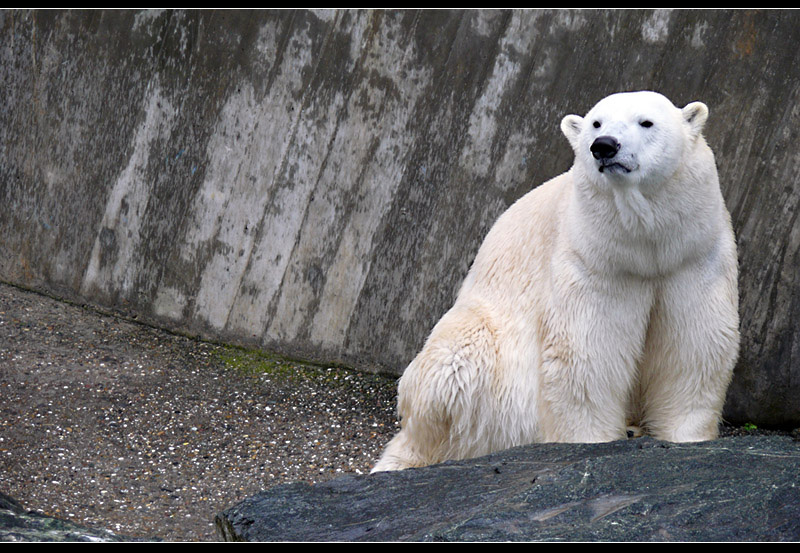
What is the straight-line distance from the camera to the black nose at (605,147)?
318 centimetres

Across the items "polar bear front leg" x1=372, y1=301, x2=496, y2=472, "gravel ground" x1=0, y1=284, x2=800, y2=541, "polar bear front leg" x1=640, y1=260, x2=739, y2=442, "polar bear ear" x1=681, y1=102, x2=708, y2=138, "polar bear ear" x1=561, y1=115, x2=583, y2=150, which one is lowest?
"gravel ground" x1=0, y1=284, x2=800, y2=541

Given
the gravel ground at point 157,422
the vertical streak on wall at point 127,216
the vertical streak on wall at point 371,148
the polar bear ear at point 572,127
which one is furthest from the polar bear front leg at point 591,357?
the vertical streak on wall at point 127,216

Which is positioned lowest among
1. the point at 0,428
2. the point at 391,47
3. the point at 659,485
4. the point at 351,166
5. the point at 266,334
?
the point at 0,428

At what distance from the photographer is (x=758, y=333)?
14.8 feet

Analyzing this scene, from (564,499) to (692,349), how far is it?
1201mm

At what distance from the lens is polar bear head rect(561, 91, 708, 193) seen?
321 cm

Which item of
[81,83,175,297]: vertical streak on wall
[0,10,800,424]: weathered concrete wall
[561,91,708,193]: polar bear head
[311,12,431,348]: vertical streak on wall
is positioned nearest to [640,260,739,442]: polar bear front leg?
[561,91,708,193]: polar bear head

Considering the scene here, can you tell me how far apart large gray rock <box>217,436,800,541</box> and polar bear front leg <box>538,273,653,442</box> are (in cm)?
53

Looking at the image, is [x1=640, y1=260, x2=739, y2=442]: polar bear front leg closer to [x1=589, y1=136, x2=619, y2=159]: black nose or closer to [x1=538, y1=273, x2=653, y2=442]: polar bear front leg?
[x1=538, y1=273, x2=653, y2=442]: polar bear front leg

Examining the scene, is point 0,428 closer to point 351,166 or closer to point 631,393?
point 351,166

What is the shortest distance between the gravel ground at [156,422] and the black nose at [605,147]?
204 cm

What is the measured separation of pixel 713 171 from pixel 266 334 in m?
2.98

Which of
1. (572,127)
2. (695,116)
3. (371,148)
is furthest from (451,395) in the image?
(371,148)

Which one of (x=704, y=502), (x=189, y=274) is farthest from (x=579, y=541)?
(x=189, y=274)
